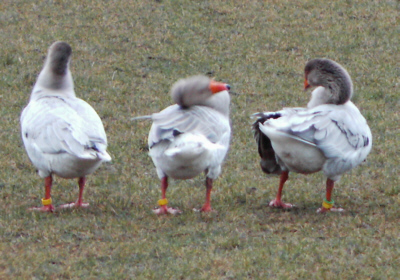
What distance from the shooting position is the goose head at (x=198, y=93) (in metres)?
6.49

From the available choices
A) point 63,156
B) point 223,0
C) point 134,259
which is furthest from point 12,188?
point 223,0

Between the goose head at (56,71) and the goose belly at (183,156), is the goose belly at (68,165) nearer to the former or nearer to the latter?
the goose belly at (183,156)

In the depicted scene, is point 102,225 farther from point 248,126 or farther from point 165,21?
point 165,21

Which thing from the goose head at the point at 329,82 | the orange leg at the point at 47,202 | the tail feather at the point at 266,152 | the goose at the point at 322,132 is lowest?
the orange leg at the point at 47,202

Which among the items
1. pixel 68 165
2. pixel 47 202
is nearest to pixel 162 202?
pixel 68 165

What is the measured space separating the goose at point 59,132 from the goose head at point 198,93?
0.83m

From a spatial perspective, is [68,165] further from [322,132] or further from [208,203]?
[322,132]

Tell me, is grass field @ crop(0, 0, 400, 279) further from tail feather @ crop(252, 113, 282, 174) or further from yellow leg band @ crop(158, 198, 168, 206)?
tail feather @ crop(252, 113, 282, 174)

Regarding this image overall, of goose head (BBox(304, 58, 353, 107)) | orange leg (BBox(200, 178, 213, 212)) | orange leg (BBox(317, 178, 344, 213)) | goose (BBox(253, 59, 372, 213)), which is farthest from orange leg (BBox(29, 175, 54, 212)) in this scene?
goose head (BBox(304, 58, 353, 107))

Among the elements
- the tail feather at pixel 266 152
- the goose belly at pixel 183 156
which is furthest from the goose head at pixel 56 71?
the tail feather at pixel 266 152

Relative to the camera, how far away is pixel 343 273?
487 centimetres

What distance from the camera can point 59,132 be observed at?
6.00 m

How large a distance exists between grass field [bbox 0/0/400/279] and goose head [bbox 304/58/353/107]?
110 centimetres

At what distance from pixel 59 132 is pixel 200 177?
7.08 ft
